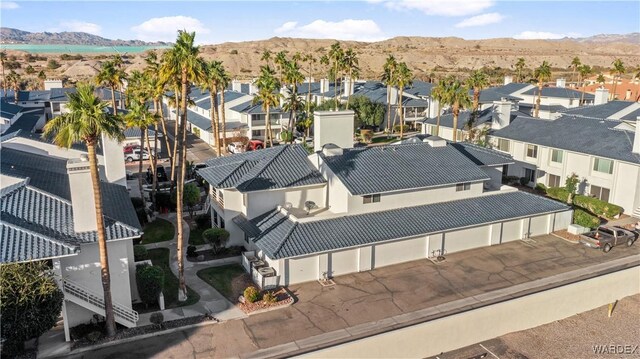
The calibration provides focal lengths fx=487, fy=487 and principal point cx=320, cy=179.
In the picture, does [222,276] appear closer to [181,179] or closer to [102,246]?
[181,179]

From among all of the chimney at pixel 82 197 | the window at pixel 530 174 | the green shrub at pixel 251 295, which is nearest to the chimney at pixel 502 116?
the window at pixel 530 174

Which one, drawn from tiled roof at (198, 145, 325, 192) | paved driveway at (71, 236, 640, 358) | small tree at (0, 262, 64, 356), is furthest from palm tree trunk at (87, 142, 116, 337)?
tiled roof at (198, 145, 325, 192)

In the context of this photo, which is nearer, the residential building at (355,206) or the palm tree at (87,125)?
the palm tree at (87,125)

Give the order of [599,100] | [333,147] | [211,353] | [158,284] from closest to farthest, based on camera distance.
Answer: [211,353] → [158,284] → [333,147] → [599,100]

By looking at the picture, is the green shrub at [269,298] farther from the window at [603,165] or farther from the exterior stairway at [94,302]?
the window at [603,165]

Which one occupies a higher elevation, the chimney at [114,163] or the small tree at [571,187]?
the chimney at [114,163]

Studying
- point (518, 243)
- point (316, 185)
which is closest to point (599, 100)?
point (518, 243)

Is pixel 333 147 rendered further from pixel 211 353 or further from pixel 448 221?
Answer: pixel 211 353

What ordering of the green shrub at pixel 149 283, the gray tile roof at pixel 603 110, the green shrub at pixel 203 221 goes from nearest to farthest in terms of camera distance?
1. the green shrub at pixel 149 283
2. the green shrub at pixel 203 221
3. the gray tile roof at pixel 603 110
